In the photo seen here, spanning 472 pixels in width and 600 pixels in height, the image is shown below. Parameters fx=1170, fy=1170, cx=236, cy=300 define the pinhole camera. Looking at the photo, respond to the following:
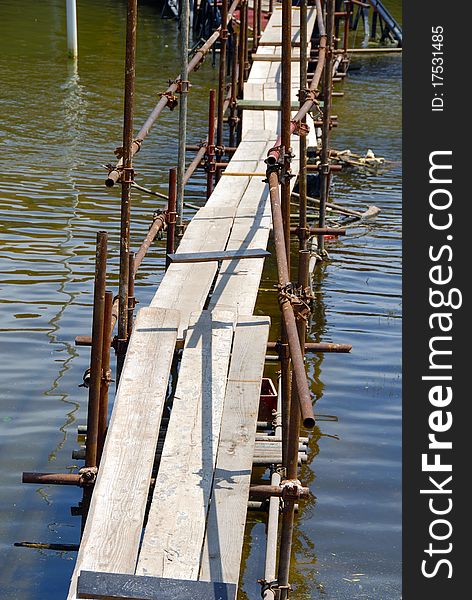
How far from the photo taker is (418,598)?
218 inches

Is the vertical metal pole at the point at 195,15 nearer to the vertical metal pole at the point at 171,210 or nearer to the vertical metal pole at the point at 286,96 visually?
the vertical metal pole at the point at 171,210

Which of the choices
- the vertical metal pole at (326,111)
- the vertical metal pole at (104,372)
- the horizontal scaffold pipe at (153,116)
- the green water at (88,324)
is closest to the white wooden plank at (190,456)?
the vertical metal pole at (104,372)

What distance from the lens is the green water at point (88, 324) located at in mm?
6734

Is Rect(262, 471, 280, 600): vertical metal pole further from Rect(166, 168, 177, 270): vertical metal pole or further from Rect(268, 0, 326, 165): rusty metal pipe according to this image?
Rect(166, 168, 177, 270): vertical metal pole

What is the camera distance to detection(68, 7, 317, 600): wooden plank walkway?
4.79m

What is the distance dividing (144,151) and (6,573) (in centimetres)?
1095

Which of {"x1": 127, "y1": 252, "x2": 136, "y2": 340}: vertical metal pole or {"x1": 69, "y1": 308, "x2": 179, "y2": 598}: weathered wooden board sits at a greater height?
{"x1": 127, "y1": 252, "x2": 136, "y2": 340}: vertical metal pole

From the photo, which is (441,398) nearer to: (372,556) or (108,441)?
(372,556)

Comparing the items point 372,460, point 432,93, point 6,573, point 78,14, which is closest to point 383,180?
point 432,93

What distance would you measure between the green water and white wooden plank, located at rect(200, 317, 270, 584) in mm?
1123

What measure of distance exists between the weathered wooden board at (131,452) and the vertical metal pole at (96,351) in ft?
0.29

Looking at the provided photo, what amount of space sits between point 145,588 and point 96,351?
1.26m

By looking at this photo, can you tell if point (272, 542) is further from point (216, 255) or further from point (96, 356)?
point (216, 255)

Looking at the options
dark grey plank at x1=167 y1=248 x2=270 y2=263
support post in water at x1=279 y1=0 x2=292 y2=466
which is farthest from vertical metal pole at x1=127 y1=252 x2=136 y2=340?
support post in water at x1=279 y1=0 x2=292 y2=466
